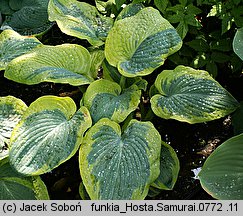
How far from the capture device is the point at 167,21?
1.84m

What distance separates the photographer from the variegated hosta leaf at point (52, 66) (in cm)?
172

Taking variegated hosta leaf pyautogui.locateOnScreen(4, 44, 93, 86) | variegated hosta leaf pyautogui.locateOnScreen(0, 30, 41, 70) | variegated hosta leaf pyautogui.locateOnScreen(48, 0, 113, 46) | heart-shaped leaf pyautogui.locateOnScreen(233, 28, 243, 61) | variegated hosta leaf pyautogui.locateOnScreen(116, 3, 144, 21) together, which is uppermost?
heart-shaped leaf pyautogui.locateOnScreen(233, 28, 243, 61)

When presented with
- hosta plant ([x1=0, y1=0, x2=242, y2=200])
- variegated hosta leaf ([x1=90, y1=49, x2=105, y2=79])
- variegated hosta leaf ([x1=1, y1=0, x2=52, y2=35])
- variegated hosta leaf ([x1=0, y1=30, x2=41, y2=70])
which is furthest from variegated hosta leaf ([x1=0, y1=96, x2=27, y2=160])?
variegated hosta leaf ([x1=1, y1=0, x2=52, y2=35])

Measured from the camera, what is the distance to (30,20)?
2.30 meters

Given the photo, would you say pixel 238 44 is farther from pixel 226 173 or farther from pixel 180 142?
pixel 180 142

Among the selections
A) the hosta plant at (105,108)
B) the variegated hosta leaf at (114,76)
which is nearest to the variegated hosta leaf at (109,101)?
the hosta plant at (105,108)

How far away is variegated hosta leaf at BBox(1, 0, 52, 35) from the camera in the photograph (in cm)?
229

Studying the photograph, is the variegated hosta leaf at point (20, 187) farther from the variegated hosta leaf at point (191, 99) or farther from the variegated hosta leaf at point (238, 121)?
the variegated hosta leaf at point (238, 121)

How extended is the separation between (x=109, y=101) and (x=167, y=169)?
0.99 feet

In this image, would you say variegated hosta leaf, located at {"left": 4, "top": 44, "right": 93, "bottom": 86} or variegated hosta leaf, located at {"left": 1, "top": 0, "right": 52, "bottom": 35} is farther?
variegated hosta leaf, located at {"left": 1, "top": 0, "right": 52, "bottom": 35}

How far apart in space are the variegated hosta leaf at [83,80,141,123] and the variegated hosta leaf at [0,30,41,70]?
0.33m

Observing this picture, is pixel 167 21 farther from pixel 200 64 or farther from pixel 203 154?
pixel 203 154

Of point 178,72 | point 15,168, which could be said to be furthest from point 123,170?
point 178,72

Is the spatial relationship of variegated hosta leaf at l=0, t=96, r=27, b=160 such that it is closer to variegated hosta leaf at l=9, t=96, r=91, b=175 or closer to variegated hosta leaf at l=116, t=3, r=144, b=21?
variegated hosta leaf at l=9, t=96, r=91, b=175
